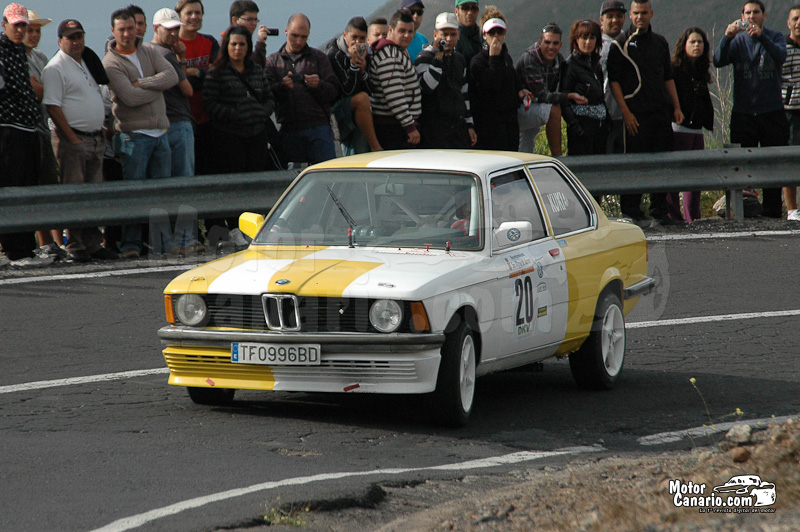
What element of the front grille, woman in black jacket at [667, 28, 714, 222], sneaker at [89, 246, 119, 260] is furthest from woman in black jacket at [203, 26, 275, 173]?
the front grille

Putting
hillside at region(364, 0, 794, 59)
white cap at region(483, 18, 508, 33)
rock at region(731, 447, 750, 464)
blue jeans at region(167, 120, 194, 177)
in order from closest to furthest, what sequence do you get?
1. rock at region(731, 447, 750, 464)
2. blue jeans at region(167, 120, 194, 177)
3. white cap at region(483, 18, 508, 33)
4. hillside at region(364, 0, 794, 59)

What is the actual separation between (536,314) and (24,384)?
3330 millimetres

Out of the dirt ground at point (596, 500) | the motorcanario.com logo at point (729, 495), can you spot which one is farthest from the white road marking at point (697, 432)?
the motorcanario.com logo at point (729, 495)

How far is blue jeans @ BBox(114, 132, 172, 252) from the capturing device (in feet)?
41.3

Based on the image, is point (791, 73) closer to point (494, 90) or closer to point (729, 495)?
point (494, 90)

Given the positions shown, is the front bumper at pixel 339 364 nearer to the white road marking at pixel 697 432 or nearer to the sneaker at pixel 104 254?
the white road marking at pixel 697 432

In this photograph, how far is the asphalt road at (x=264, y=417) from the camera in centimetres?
547

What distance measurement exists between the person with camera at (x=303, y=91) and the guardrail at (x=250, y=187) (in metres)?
0.50

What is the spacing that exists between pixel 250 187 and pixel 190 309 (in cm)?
625

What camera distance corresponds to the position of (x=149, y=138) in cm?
1259

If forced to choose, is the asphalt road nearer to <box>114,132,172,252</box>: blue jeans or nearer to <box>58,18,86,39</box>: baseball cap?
<box>114,132,172,252</box>: blue jeans

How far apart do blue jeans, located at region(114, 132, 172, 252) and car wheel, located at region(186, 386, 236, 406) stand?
18.4 feet

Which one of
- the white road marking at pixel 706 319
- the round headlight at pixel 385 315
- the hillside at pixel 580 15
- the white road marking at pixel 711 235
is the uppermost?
the hillside at pixel 580 15

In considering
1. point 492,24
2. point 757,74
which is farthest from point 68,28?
point 757,74
